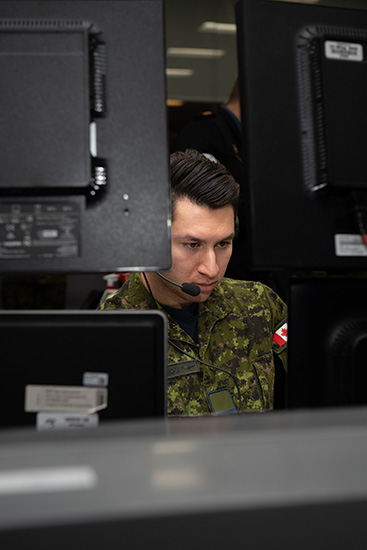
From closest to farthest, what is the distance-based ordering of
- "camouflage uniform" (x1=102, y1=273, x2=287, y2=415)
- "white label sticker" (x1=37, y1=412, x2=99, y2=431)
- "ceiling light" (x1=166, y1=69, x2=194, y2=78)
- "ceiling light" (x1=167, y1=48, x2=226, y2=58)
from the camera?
1. "white label sticker" (x1=37, y1=412, x2=99, y2=431)
2. "camouflage uniform" (x1=102, y1=273, x2=287, y2=415)
3. "ceiling light" (x1=167, y1=48, x2=226, y2=58)
4. "ceiling light" (x1=166, y1=69, x2=194, y2=78)

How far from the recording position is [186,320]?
1.67m

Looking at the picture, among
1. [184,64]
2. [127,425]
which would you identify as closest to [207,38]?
[184,64]

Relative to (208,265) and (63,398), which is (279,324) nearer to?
(208,265)

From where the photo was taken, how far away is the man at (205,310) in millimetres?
1551

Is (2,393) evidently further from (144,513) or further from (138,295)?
(138,295)

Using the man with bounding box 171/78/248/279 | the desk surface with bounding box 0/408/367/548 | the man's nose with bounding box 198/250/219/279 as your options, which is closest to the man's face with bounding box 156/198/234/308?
the man's nose with bounding box 198/250/219/279

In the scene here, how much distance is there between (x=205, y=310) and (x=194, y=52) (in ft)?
11.1

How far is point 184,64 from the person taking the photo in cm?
456

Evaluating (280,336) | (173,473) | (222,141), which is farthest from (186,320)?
(173,473)

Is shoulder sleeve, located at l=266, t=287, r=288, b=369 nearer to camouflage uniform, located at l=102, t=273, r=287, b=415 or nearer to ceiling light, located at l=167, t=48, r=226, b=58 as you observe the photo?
camouflage uniform, located at l=102, t=273, r=287, b=415

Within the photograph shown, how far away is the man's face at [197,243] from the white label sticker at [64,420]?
3.06ft

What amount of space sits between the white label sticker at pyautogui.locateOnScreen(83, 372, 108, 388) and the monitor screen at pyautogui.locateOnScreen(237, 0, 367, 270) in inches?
9.0

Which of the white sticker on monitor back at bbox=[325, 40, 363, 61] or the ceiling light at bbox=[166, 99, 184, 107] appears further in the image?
the ceiling light at bbox=[166, 99, 184, 107]

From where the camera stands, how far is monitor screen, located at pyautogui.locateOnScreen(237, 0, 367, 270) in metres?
0.70
